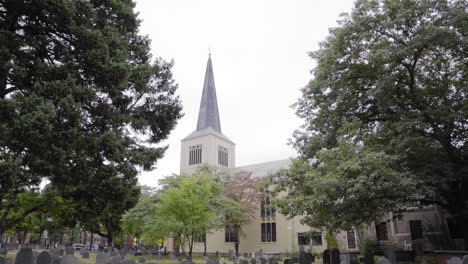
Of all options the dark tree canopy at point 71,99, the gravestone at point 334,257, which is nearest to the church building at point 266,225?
the gravestone at point 334,257

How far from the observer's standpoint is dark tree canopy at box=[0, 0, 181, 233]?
944 cm

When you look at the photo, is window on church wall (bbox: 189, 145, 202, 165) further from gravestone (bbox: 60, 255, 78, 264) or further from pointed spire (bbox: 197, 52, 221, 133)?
gravestone (bbox: 60, 255, 78, 264)

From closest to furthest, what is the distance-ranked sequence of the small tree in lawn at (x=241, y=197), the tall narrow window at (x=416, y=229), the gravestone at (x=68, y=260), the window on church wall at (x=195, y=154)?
the gravestone at (x=68, y=260)
the tall narrow window at (x=416, y=229)
the small tree in lawn at (x=241, y=197)
the window on church wall at (x=195, y=154)

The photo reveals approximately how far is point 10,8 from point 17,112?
3889mm

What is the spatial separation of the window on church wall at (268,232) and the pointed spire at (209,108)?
23198 mm

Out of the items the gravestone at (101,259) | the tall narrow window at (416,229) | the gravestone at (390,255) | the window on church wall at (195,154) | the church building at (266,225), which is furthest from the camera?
the window on church wall at (195,154)

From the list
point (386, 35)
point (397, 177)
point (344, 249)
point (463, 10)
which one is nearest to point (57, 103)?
point (397, 177)

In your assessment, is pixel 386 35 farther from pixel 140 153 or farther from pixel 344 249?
pixel 344 249

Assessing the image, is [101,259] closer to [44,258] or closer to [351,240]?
[44,258]

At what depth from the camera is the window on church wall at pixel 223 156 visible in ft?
191

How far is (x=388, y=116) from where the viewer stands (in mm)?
16641

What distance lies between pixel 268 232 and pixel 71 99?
35.8 m

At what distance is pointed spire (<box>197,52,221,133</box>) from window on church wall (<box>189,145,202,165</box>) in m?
3.92

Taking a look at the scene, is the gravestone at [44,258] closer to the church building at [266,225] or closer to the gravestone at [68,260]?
the gravestone at [68,260]
